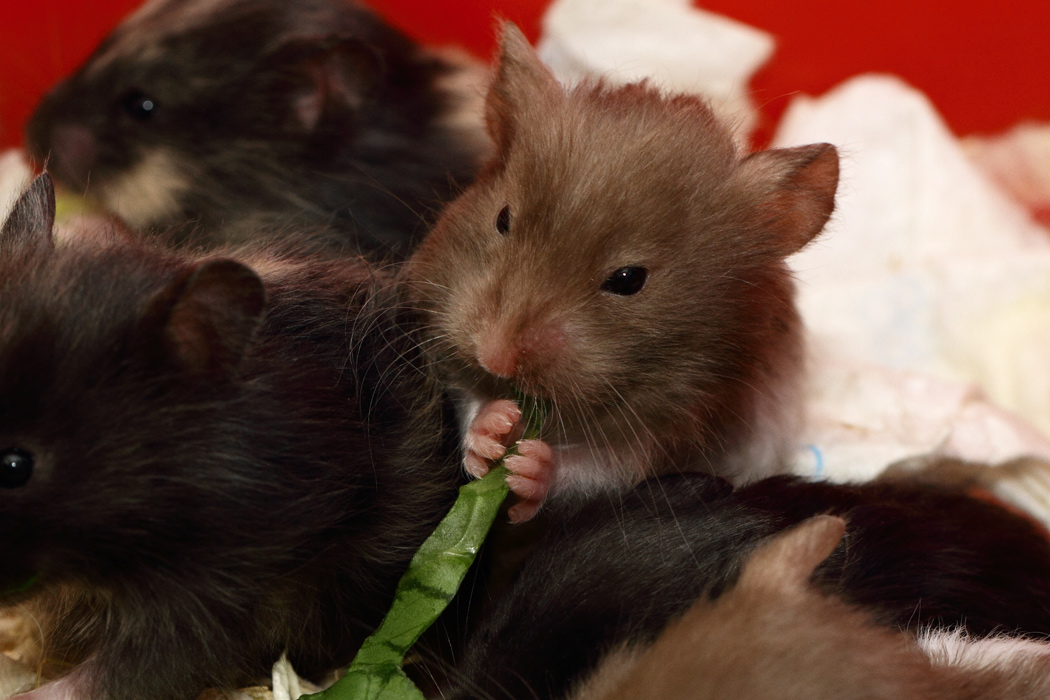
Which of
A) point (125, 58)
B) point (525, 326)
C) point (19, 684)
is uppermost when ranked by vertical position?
point (125, 58)

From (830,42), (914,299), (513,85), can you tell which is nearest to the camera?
(513,85)

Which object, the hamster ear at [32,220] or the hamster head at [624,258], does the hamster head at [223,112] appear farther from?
the hamster ear at [32,220]

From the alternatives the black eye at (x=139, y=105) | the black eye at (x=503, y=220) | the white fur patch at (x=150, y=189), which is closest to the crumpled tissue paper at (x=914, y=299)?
the black eye at (x=503, y=220)

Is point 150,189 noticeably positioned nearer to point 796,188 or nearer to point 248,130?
point 248,130

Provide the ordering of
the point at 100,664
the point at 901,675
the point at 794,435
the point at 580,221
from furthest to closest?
the point at 794,435 → the point at 580,221 → the point at 100,664 → the point at 901,675

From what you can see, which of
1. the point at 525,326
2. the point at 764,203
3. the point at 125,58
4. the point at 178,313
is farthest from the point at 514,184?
the point at 125,58

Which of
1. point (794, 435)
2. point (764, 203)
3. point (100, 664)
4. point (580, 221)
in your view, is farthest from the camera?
point (794, 435)

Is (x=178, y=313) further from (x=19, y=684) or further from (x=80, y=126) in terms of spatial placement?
(x=80, y=126)

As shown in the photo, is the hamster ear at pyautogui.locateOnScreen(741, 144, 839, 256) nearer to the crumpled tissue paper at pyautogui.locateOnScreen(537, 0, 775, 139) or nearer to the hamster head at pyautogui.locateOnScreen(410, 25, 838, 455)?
the hamster head at pyautogui.locateOnScreen(410, 25, 838, 455)

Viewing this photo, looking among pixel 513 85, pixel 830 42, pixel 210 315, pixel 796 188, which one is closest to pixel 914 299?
pixel 830 42
